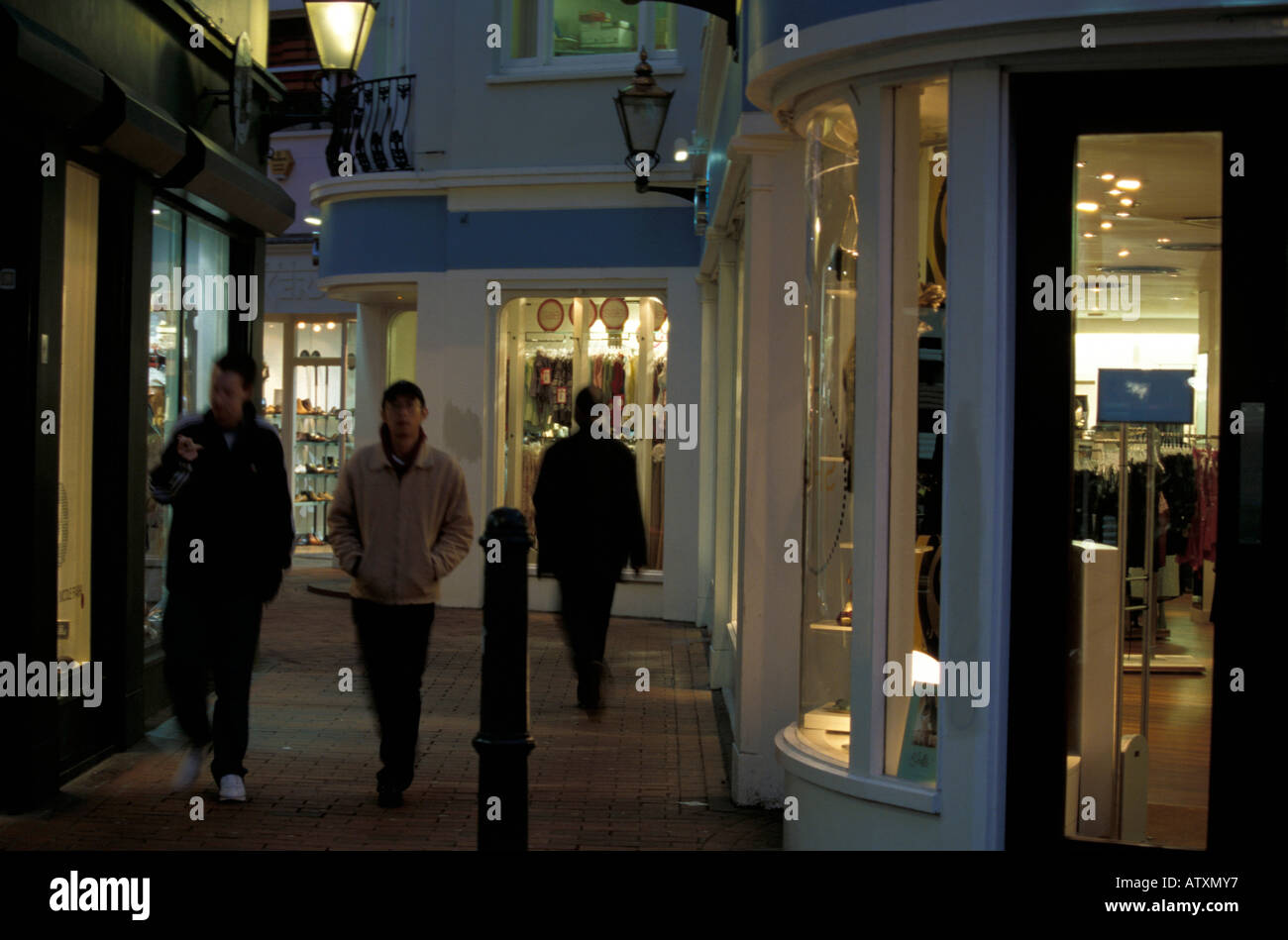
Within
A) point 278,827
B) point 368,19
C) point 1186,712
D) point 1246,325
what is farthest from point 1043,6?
point 368,19

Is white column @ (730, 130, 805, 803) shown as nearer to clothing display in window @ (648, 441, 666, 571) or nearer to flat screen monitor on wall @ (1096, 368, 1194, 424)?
flat screen monitor on wall @ (1096, 368, 1194, 424)

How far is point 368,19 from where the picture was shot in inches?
386

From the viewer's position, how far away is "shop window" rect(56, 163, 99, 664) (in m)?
7.57

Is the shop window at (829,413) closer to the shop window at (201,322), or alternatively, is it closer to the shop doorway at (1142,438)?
the shop doorway at (1142,438)

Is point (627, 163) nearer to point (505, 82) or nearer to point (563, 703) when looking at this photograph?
point (505, 82)

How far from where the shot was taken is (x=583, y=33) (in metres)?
15.3

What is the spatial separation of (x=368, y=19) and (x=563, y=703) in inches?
180

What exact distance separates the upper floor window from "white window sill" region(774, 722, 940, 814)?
412 inches

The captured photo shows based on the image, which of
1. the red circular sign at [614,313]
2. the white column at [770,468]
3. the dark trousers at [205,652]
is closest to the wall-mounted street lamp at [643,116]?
the red circular sign at [614,313]

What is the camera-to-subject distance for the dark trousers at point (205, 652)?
21.9 ft

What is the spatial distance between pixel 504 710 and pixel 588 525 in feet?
16.1

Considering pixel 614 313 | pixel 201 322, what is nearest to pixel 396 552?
pixel 201 322

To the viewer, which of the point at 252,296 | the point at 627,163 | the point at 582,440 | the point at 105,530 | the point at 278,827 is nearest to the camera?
the point at 278,827

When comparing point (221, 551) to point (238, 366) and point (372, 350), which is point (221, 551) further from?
point (372, 350)
